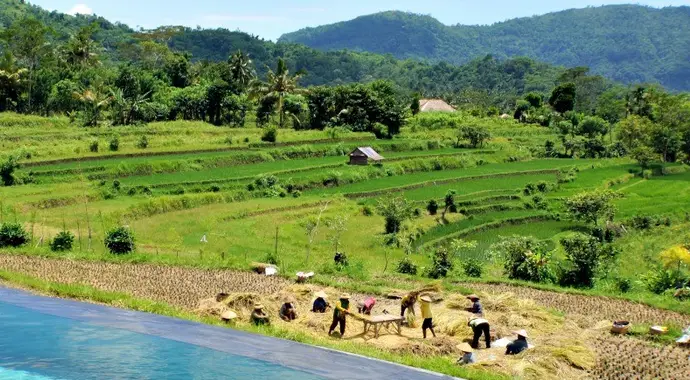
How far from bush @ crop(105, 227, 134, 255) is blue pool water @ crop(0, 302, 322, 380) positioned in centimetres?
938

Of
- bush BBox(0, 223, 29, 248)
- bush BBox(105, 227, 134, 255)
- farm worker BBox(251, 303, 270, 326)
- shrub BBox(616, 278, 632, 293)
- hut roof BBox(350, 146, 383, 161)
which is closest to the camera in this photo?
farm worker BBox(251, 303, 270, 326)

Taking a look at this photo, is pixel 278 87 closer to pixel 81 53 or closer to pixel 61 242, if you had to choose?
pixel 81 53

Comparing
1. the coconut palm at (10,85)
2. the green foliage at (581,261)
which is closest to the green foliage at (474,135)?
the coconut palm at (10,85)

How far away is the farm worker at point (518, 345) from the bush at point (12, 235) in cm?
1610

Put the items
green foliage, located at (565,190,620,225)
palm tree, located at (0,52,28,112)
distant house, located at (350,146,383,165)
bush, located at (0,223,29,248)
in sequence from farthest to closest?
palm tree, located at (0,52,28,112)
distant house, located at (350,146,383,165)
green foliage, located at (565,190,620,225)
bush, located at (0,223,29,248)

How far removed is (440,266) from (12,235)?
41.4 ft

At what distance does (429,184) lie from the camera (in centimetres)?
4459

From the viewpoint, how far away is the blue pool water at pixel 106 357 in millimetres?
10875

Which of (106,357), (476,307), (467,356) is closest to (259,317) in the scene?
(106,357)

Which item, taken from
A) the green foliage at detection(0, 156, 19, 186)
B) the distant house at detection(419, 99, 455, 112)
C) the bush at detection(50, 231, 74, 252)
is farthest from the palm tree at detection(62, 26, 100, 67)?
the bush at detection(50, 231, 74, 252)

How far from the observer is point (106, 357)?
11.6m

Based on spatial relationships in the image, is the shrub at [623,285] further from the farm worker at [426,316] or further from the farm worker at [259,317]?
the farm worker at [259,317]

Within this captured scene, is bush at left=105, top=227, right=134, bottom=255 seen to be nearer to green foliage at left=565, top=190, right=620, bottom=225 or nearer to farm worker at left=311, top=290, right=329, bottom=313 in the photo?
farm worker at left=311, top=290, right=329, bottom=313

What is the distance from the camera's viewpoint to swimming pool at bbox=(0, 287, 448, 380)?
10984mm
